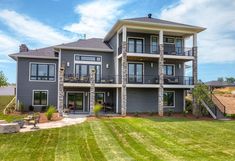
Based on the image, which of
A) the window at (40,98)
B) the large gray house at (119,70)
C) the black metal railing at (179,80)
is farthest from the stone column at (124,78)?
the window at (40,98)

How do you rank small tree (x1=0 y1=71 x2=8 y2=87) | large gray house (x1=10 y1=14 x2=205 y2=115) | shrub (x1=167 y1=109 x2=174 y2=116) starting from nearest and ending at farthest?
1. shrub (x1=167 y1=109 x2=174 y2=116)
2. large gray house (x1=10 y1=14 x2=205 y2=115)
3. small tree (x1=0 y1=71 x2=8 y2=87)

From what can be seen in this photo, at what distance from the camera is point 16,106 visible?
26.4 meters

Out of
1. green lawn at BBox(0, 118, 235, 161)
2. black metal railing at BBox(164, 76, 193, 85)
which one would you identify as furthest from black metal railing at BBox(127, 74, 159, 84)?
green lawn at BBox(0, 118, 235, 161)

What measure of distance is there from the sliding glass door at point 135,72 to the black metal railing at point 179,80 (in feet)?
8.88

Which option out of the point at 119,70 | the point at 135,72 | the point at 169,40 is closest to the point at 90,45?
the point at 119,70

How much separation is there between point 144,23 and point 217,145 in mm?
14253

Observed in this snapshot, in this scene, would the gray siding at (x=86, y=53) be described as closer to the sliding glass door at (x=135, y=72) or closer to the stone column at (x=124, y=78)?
the sliding glass door at (x=135, y=72)

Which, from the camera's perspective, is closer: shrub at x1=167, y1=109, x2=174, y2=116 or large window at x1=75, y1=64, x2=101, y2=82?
shrub at x1=167, y1=109, x2=174, y2=116

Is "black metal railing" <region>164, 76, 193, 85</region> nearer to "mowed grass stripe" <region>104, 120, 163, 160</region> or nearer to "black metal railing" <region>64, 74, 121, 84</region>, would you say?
"black metal railing" <region>64, 74, 121, 84</region>

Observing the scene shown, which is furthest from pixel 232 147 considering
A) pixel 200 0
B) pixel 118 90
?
pixel 118 90

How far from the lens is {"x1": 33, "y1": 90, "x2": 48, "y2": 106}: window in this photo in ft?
88.9

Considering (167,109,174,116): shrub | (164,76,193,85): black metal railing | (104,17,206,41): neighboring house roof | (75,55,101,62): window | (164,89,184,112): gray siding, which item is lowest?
(167,109,174,116): shrub

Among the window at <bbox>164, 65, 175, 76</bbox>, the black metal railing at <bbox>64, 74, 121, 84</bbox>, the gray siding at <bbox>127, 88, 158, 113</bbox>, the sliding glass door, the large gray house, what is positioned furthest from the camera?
the window at <bbox>164, 65, 175, 76</bbox>

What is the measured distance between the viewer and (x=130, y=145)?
12.5 metres
